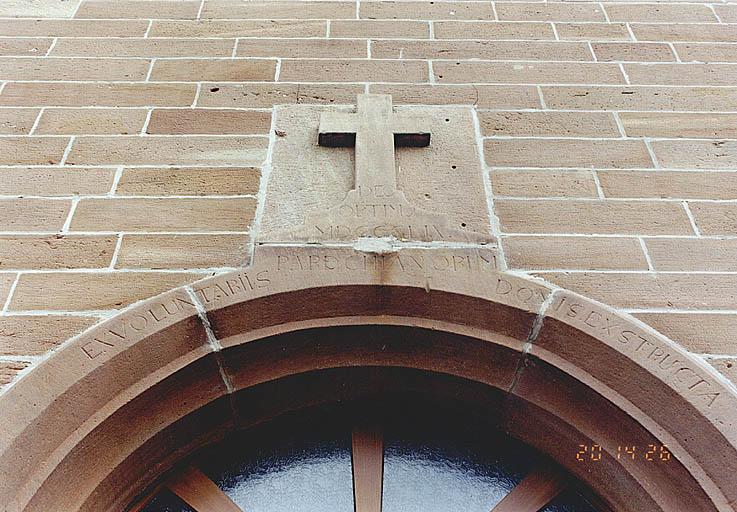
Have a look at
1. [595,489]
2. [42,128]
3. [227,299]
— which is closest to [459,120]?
[227,299]

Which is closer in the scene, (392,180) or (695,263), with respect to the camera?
(695,263)

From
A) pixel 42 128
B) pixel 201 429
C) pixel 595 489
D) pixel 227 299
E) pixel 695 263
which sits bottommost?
pixel 595 489

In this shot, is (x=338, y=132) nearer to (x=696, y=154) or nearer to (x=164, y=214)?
(x=164, y=214)

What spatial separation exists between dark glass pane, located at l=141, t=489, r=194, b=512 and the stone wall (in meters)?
0.59

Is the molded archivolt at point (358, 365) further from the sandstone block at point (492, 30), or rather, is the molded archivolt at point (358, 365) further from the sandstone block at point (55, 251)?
the sandstone block at point (492, 30)

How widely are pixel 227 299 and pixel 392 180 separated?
0.74m

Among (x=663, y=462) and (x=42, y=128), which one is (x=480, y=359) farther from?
(x=42, y=128)

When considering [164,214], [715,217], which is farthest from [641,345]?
[164,214]

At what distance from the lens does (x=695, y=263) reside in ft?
8.16

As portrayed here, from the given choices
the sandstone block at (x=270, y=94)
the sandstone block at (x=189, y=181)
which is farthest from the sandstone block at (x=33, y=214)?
the sandstone block at (x=270, y=94)

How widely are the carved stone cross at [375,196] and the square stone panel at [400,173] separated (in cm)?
3

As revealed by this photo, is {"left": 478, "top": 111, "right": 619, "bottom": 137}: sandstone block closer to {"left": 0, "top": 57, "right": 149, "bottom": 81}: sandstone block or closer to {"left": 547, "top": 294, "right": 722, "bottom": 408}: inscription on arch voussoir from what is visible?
{"left": 547, "top": 294, "right": 722, "bottom": 408}: inscription on arch voussoir

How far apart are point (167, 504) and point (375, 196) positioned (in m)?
1.22

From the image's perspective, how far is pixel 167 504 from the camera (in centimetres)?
238
